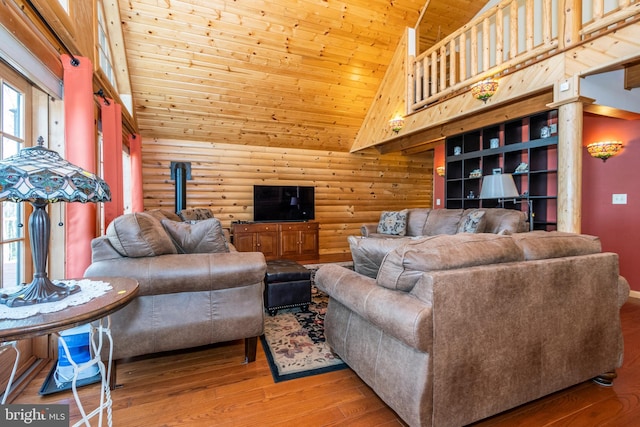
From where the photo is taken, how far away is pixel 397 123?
16.8ft

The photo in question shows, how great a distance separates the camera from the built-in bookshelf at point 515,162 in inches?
160

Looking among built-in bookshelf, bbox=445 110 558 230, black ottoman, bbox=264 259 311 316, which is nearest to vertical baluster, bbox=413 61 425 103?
built-in bookshelf, bbox=445 110 558 230

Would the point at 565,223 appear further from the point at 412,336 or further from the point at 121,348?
the point at 121,348

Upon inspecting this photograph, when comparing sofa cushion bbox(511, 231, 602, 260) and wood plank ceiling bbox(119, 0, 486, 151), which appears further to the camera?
wood plank ceiling bbox(119, 0, 486, 151)

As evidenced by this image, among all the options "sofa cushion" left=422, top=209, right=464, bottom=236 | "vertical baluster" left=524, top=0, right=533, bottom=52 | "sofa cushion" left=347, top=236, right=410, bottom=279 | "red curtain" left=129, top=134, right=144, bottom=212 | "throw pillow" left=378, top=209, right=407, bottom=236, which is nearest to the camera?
"sofa cushion" left=347, top=236, right=410, bottom=279

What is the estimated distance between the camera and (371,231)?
18.6ft

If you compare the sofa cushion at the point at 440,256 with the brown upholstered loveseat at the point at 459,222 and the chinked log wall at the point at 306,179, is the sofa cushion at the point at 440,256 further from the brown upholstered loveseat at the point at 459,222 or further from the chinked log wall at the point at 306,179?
the chinked log wall at the point at 306,179

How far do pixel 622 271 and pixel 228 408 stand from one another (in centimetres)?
489

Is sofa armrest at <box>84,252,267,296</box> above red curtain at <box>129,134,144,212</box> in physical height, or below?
below

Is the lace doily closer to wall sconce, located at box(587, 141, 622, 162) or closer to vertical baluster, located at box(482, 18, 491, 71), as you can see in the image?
vertical baluster, located at box(482, 18, 491, 71)

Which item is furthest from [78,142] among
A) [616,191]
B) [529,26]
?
[616,191]

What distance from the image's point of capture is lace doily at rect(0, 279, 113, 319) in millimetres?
1029

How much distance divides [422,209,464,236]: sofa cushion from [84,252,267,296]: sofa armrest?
3525 mm

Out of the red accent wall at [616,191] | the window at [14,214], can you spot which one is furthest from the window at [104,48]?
the red accent wall at [616,191]
